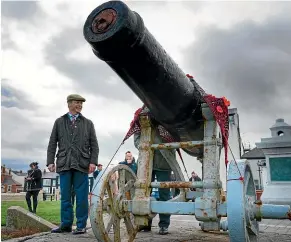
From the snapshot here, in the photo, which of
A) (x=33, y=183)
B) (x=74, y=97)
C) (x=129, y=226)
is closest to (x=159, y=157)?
(x=129, y=226)

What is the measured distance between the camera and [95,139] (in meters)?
4.99

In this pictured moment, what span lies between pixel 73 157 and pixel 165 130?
138 centimetres

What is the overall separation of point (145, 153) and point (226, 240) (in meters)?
1.57

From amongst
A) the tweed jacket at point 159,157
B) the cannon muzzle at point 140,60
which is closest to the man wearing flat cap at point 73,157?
the tweed jacket at point 159,157

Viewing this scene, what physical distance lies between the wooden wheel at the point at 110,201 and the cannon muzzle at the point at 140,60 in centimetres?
83

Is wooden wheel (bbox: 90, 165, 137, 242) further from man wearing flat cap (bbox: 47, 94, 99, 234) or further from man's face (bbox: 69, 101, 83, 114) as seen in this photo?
man's face (bbox: 69, 101, 83, 114)

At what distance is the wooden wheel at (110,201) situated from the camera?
323 cm

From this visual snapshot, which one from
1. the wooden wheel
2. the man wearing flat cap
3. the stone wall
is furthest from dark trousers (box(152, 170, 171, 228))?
the stone wall

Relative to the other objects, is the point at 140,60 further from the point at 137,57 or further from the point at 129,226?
the point at 129,226

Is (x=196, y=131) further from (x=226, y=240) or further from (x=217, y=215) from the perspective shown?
(x=226, y=240)

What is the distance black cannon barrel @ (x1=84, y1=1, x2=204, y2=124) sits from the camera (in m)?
2.64

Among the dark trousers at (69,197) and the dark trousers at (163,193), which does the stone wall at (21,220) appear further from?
the dark trousers at (163,193)

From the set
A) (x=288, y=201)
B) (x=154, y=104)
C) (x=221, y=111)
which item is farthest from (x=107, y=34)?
(x=288, y=201)

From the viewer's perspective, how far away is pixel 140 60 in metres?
2.86
